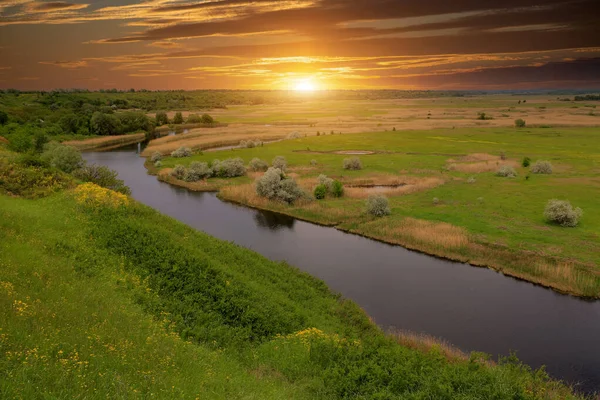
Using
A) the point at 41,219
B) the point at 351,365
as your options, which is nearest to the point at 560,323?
the point at 351,365

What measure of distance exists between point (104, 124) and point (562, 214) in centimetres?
12680

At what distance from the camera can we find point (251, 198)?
2306 inches

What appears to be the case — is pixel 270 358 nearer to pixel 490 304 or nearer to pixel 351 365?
pixel 351 365

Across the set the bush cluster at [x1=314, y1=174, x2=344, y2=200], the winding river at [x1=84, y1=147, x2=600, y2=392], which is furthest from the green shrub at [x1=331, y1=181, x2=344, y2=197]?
the winding river at [x1=84, y1=147, x2=600, y2=392]

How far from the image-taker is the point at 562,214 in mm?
42250

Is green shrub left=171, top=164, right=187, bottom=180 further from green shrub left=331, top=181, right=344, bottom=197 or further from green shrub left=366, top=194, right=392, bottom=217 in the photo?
green shrub left=366, top=194, right=392, bottom=217

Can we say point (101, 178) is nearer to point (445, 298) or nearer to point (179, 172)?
point (179, 172)

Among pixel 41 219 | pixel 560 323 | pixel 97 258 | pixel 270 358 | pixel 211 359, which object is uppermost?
pixel 41 219

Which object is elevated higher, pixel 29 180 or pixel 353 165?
pixel 29 180

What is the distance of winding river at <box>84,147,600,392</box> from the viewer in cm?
2570

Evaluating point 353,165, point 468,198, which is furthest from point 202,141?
point 468,198

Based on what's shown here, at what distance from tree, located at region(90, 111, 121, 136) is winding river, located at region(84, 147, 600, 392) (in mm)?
95095

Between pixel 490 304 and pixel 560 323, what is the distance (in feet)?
14.8

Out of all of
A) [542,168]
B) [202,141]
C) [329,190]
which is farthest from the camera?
[202,141]
